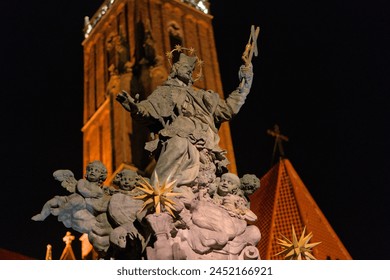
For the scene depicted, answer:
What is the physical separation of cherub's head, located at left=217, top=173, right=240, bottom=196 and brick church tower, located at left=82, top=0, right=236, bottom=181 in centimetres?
2145

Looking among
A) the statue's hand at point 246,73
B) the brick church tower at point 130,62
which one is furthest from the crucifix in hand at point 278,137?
the statue's hand at point 246,73

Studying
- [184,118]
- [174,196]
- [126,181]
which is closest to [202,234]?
[174,196]

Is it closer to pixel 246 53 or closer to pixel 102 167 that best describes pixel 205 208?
pixel 102 167

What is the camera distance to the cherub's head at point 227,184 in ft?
22.6

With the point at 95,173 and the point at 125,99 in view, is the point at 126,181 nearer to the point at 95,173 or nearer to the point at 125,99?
the point at 95,173

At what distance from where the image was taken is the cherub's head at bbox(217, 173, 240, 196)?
22.6ft

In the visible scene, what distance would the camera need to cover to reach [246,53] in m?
7.75

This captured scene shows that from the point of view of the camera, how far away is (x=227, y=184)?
272 inches

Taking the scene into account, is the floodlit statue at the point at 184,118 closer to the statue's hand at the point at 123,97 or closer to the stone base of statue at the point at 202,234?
the statue's hand at the point at 123,97

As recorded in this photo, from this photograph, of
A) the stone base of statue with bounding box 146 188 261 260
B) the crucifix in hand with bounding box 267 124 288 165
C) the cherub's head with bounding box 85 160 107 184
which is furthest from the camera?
the crucifix in hand with bounding box 267 124 288 165

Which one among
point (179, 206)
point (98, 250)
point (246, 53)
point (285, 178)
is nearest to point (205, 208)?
point (179, 206)

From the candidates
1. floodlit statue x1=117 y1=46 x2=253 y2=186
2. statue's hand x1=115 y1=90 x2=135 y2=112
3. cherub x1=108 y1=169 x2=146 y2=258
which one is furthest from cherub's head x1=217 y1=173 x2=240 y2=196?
statue's hand x1=115 y1=90 x2=135 y2=112

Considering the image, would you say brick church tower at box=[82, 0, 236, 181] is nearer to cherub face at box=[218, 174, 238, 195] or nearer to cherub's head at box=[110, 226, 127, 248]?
cherub face at box=[218, 174, 238, 195]

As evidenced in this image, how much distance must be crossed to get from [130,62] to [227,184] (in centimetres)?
2553
